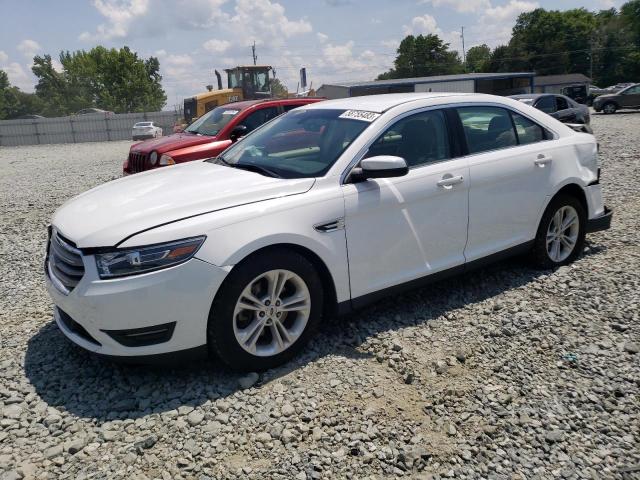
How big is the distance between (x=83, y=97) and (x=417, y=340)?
10533cm

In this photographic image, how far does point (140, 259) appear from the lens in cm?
308

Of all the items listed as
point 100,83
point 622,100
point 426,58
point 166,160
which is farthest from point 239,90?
point 426,58

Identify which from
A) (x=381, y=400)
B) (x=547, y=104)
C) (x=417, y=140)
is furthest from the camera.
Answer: (x=547, y=104)

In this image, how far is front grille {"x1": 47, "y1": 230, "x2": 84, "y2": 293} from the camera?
10.6 feet

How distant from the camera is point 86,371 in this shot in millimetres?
3604

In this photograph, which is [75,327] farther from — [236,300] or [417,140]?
[417,140]

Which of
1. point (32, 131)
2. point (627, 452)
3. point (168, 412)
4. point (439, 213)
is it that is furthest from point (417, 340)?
point (32, 131)

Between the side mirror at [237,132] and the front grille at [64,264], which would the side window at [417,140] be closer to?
the front grille at [64,264]

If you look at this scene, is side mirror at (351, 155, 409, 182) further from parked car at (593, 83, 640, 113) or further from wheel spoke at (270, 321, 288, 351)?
parked car at (593, 83, 640, 113)

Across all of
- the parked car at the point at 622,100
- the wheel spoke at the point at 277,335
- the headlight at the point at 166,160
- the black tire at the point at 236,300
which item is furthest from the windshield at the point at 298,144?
the parked car at the point at 622,100

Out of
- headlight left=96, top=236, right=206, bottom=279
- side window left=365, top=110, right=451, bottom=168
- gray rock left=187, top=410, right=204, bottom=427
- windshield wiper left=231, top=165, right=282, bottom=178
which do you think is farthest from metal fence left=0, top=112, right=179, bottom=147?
gray rock left=187, top=410, right=204, bottom=427

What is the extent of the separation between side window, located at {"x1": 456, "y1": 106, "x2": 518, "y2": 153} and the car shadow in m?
1.26

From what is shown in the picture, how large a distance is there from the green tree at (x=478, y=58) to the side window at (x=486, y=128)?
95287mm

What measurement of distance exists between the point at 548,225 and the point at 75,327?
397 centimetres
